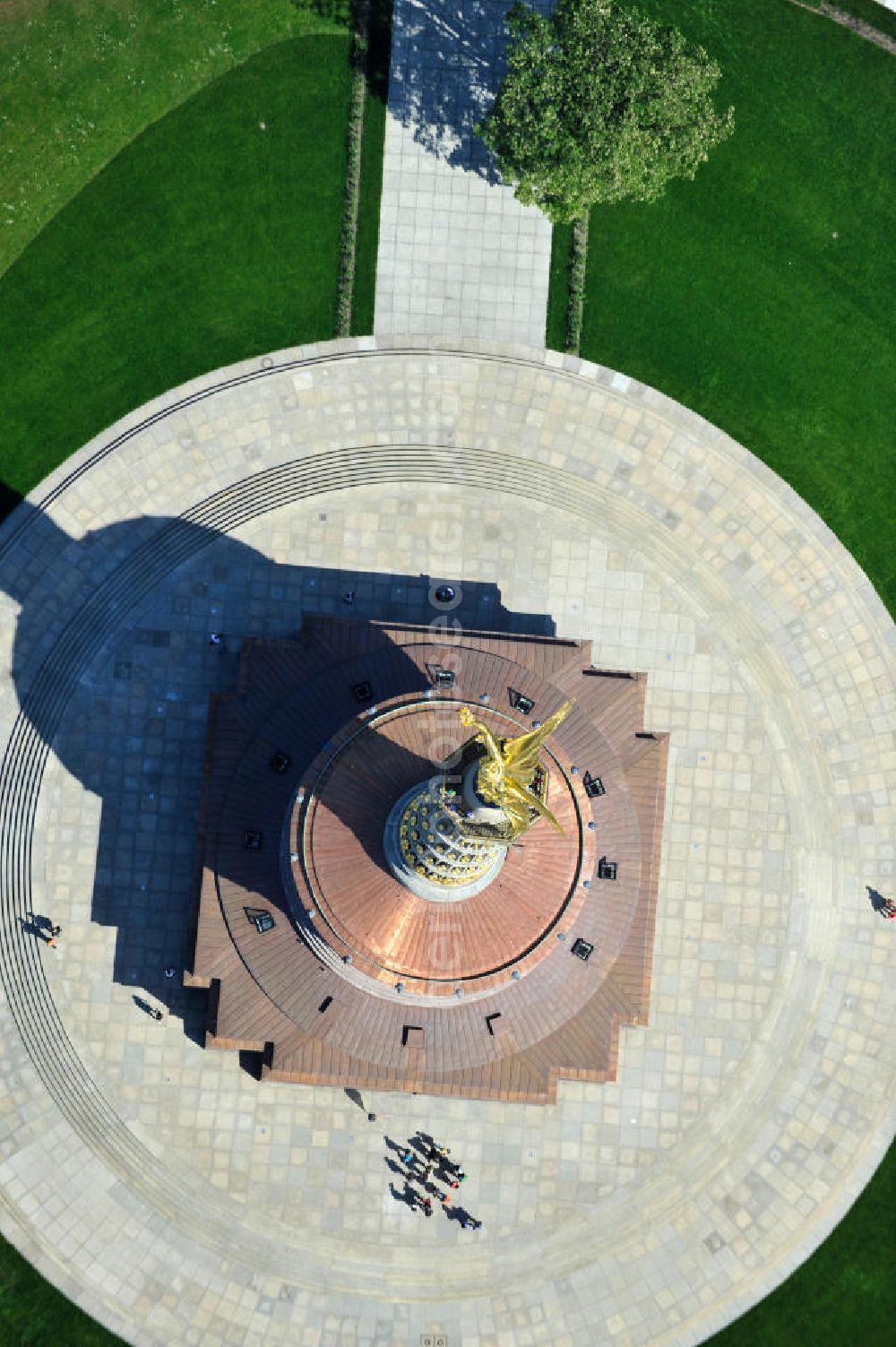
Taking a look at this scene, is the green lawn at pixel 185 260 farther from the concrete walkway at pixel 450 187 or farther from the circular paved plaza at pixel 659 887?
the concrete walkway at pixel 450 187

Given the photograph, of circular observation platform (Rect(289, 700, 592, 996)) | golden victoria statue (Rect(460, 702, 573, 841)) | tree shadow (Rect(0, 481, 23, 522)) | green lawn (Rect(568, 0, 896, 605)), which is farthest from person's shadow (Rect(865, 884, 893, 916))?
tree shadow (Rect(0, 481, 23, 522))

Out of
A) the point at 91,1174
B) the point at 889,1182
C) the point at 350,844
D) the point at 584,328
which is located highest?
the point at 584,328

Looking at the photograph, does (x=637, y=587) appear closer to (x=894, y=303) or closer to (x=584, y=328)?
(x=584, y=328)

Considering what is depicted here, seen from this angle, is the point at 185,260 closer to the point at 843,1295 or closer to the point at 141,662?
the point at 141,662

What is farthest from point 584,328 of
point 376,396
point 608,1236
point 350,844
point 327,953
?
point 608,1236

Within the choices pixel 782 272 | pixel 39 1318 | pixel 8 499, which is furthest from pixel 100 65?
pixel 39 1318

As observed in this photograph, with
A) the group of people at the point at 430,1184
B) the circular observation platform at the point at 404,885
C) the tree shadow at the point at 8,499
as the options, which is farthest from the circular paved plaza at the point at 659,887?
the circular observation platform at the point at 404,885
